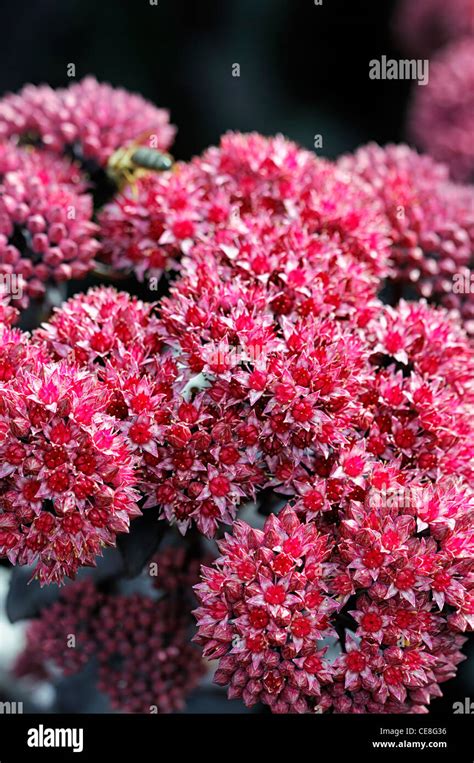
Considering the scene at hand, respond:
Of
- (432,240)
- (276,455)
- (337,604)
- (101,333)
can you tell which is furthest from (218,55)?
(337,604)

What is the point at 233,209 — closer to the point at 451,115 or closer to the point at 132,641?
the point at 132,641

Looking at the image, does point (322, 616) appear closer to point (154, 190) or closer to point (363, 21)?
point (154, 190)

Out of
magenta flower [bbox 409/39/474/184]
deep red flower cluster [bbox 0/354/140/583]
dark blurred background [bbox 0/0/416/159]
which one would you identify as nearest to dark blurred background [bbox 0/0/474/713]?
dark blurred background [bbox 0/0/416/159]

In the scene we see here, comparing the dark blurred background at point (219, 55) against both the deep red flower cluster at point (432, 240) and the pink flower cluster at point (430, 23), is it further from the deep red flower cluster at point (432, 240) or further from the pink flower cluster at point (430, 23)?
the deep red flower cluster at point (432, 240)

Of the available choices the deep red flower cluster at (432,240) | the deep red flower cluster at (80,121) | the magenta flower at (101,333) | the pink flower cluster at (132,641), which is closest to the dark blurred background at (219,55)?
the deep red flower cluster at (80,121)

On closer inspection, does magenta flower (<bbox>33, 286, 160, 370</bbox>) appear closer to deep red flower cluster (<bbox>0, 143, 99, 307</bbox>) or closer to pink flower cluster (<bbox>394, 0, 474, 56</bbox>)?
deep red flower cluster (<bbox>0, 143, 99, 307</bbox>)

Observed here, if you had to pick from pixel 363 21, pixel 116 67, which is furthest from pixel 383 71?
pixel 116 67
